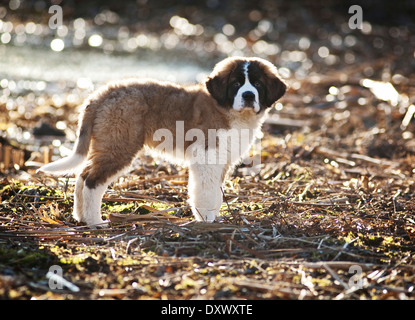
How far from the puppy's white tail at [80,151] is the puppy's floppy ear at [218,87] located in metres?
1.06

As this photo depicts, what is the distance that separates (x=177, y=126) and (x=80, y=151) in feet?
2.86

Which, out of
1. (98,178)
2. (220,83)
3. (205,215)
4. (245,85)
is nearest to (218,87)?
(220,83)

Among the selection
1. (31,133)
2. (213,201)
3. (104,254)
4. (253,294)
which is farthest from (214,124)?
(31,133)

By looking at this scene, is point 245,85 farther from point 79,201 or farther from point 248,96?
point 79,201

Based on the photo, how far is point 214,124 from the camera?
5.08 m

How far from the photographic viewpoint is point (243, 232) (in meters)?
4.46

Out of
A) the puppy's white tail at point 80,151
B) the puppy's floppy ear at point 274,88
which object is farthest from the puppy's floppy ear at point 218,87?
the puppy's white tail at point 80,151

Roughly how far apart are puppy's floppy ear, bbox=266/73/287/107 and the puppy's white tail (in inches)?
62.2

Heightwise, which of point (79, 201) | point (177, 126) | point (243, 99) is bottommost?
point (79, 201)

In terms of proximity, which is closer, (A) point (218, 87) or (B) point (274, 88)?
(A) point (218, 87)

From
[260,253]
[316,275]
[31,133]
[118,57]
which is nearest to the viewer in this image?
[316,275]

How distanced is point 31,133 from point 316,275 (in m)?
6.12

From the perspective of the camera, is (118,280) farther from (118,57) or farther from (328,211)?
(118,57)

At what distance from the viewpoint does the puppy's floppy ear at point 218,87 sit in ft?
16.6
